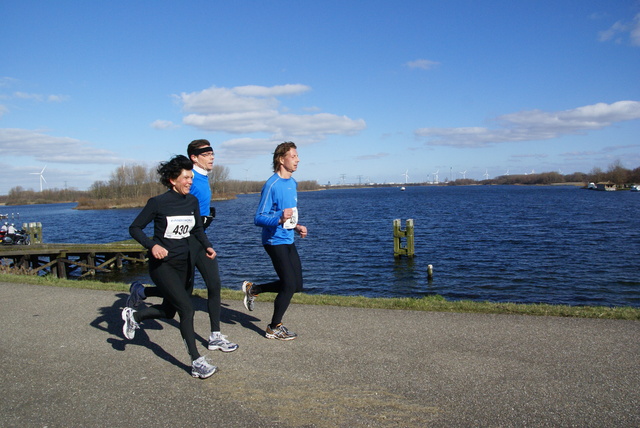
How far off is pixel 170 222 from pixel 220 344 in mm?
1499

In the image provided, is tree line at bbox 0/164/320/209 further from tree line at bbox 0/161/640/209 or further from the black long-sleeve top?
the black long-sleeve top

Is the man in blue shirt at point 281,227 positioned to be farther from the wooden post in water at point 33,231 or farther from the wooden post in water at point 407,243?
the wooden post in water at point 33,231

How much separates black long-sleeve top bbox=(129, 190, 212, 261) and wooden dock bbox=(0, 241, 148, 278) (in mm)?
15463

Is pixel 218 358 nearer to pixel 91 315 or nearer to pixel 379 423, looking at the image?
pixel 379 423

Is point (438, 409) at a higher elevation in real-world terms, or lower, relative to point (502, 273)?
higher

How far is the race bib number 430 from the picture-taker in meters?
4.77

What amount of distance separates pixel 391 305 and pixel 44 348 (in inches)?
180

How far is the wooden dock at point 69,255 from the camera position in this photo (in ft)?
64.3

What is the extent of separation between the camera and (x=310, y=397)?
3.98 metres

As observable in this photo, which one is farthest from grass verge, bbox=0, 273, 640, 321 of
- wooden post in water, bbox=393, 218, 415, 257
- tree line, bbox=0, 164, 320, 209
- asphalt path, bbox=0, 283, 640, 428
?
tree line, bbox=0, 164, 320, 209

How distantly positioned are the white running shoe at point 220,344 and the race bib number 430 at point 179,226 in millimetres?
1226

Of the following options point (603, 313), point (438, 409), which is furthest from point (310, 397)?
point (603, 313)

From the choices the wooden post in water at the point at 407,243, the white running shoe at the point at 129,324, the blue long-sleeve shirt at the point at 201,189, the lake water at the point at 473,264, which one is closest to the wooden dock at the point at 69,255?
the lake water at the point at 473,264

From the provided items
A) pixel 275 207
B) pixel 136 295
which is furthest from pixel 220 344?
pixel 275 207
